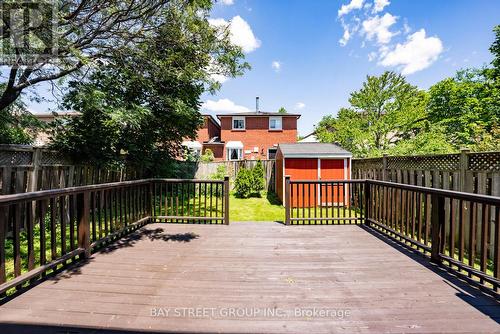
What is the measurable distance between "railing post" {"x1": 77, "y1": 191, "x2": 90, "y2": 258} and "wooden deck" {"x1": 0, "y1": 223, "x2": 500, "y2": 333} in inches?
8.5

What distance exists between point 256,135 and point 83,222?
17013 mm

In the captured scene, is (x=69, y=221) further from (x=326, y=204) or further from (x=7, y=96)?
(x=7, y=96)

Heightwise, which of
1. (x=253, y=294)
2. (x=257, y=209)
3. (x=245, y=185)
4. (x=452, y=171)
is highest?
(x=452, y=171)

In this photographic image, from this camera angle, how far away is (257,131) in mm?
19484

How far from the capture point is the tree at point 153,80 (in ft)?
17.7

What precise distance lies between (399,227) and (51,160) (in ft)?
22.4

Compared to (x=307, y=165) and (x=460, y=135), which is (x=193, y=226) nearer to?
(x=307, y=165)

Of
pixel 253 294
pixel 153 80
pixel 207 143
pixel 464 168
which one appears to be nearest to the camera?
pixel 253 294

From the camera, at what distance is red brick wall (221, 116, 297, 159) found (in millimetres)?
19328

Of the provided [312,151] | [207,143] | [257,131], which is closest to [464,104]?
[257,131]

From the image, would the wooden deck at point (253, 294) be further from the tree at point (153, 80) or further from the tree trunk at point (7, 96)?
the tree trunk at point (7, 96)

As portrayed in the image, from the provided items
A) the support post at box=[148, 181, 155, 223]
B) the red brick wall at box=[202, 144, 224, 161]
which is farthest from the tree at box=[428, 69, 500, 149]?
the support post at box=[148, 181, 155, 223]

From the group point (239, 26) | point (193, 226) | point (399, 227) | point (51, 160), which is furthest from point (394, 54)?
point (51, 160)

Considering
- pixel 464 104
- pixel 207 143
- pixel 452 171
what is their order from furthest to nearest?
pixel 207 143, pixel 464 104, pixel 452 171
